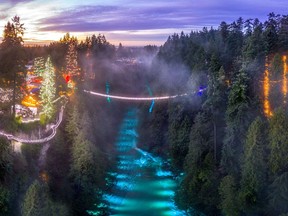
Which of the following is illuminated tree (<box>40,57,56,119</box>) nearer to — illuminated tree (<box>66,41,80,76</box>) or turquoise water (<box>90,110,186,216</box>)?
turquoise water (<box>90,110,186,216</box>)

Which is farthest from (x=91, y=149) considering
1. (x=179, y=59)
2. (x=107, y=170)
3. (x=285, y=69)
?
(x=179, y=59)

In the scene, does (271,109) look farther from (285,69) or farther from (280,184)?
(280,184)

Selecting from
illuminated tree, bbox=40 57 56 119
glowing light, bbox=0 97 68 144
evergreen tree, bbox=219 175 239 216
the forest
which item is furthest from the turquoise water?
illuminated tree, bbox=40 57 56 119

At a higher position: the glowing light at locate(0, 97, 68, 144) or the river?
the glowing light at locate(0, 97, 68, 144)

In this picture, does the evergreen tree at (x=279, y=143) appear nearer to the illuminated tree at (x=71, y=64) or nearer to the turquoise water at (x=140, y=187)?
the turquoise water at (x=140, y=187)

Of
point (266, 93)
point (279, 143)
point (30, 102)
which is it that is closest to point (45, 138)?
point (30, 102)

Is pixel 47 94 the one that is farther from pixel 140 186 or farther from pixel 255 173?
pixel 255 173

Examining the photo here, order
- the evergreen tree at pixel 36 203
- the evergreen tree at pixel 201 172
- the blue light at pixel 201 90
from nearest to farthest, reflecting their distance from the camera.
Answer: the evergreen tree at pixel 36 203 → the evergreen tree at pixel 201 172 → the blue light at pixel 201 90

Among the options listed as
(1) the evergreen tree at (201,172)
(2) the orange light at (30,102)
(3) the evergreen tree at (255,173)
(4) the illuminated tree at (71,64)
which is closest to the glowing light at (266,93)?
(3) the evergreen tree at (255,173)
